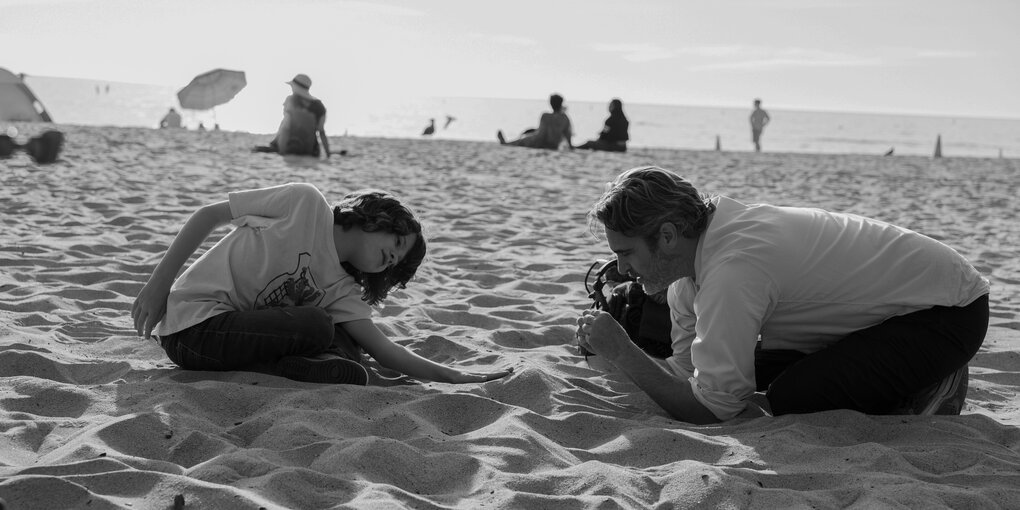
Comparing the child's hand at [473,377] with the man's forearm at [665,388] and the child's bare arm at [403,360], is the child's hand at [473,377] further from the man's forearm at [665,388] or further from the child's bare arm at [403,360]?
the man's forearm at [665,388]

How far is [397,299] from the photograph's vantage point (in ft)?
14.5

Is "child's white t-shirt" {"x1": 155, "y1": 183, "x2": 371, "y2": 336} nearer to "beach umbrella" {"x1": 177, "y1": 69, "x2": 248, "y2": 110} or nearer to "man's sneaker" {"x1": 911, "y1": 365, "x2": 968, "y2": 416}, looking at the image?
"man's sneaker" {"x1": 911, "y1": 365, "x2": 968, "y2": 416}

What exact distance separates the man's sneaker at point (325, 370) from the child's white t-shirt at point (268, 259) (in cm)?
22

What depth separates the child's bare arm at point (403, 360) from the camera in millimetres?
3143

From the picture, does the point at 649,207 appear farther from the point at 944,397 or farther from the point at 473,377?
the point at 944,397

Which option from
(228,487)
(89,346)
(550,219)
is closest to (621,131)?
(550,219)

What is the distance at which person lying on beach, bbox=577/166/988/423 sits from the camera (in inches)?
104

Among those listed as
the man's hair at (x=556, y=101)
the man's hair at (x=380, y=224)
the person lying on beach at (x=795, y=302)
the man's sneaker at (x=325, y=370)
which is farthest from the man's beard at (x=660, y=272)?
the man's hair at (x=556, y=101)

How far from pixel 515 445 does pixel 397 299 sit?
201 cm

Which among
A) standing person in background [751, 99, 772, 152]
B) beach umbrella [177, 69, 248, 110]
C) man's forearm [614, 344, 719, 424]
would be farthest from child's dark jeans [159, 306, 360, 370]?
standing person in background [751, 99, 772, 152]

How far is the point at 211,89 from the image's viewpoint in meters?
12.9

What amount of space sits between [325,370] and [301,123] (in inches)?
339

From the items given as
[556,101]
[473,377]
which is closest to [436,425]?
[473,377]

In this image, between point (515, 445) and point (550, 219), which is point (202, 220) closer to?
point (515, 445)
